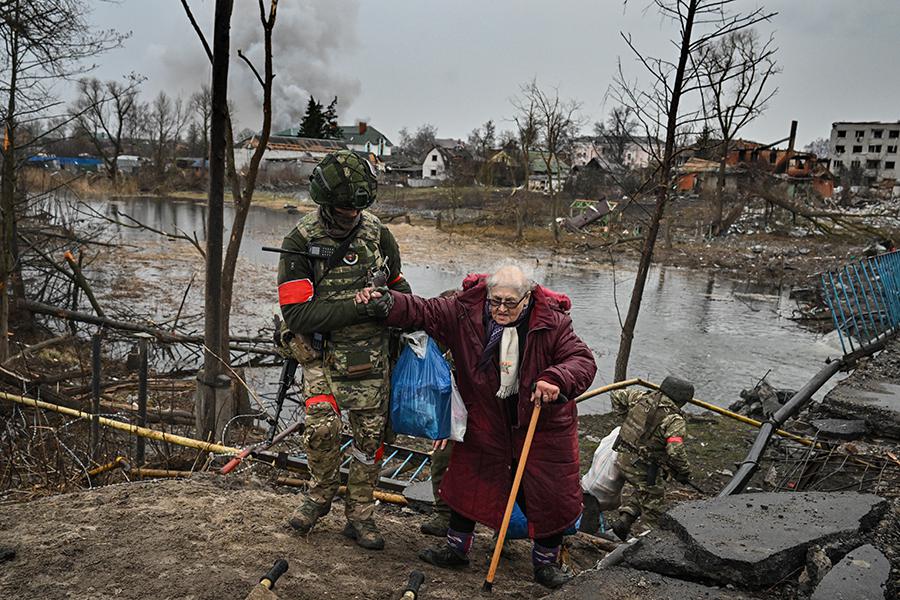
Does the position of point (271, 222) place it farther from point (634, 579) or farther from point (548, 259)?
point (634, 579)

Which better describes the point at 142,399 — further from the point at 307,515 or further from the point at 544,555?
the point at 544,555

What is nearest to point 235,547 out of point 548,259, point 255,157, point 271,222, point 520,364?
point 520,364

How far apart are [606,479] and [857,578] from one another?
2.59 metres

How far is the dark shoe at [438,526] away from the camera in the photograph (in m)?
4.12

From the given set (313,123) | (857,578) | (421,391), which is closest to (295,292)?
(421,391)

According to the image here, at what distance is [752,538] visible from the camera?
3.18 meters

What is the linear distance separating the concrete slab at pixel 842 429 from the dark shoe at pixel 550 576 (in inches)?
148

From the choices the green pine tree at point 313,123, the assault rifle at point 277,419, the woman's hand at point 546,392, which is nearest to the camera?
the woman's hand at point 546,392

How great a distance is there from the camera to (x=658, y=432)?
5039mm

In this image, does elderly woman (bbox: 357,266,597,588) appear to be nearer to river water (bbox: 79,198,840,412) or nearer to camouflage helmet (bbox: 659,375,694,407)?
camouflage helmet (bbox: 659,375,694,407)

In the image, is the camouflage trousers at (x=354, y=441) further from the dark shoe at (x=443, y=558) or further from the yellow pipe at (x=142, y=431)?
the yellow pipe at (x=142, y=431)

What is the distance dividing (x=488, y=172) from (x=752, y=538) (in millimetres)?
50148

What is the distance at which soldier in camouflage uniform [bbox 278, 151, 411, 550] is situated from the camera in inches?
140

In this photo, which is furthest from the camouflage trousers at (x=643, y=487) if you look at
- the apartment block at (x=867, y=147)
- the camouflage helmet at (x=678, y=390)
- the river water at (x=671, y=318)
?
the apartment block at (x=867, y=147)
